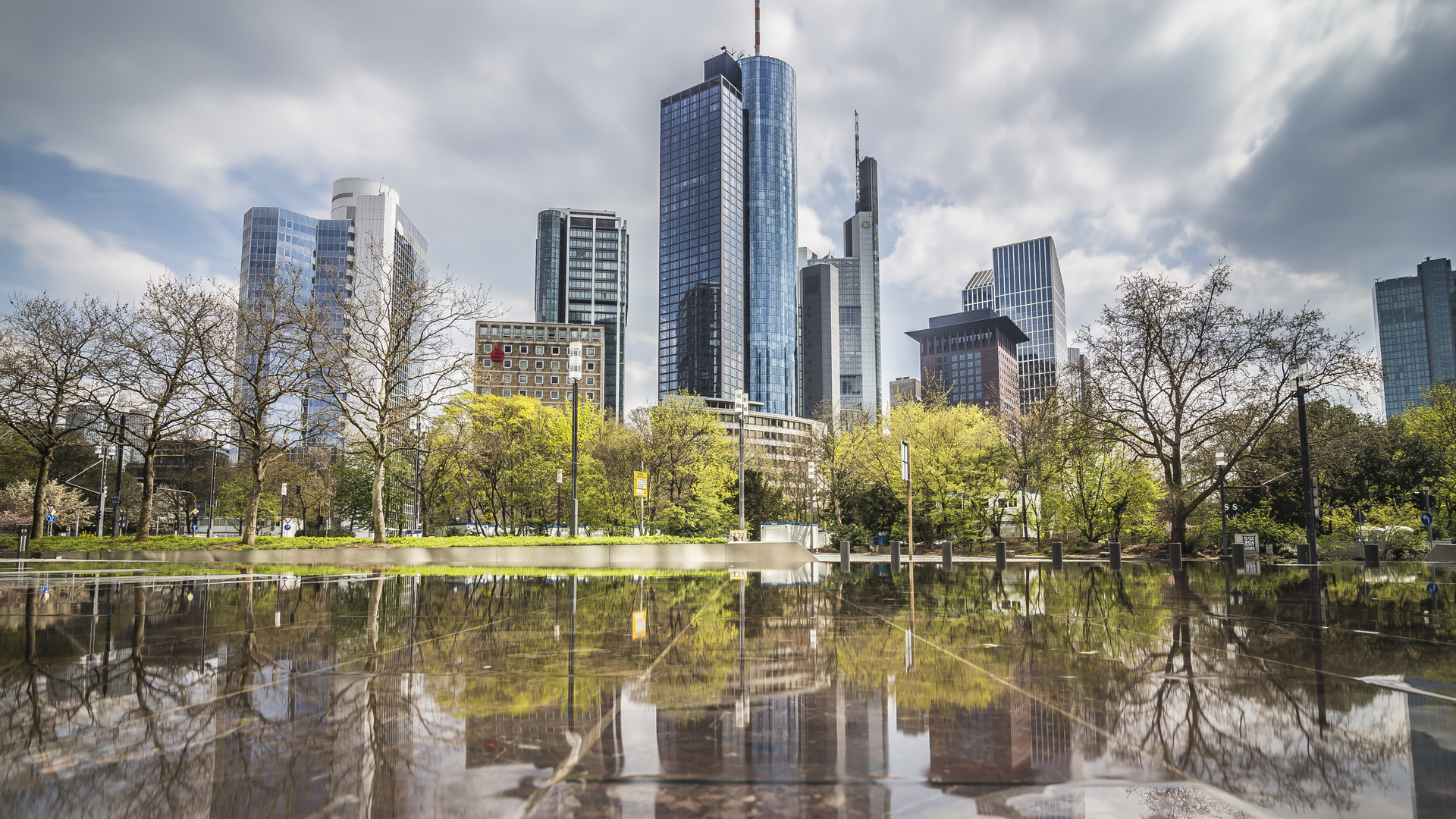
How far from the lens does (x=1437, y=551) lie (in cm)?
3459

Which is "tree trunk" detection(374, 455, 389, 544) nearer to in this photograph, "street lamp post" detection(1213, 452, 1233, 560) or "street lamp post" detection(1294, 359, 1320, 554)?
"street lamp post" detection(1294, 359, 1320, 554)

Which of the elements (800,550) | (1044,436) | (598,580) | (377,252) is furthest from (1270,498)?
(377,252)

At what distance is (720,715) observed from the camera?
507cm

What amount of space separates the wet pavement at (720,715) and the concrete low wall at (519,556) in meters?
17.6

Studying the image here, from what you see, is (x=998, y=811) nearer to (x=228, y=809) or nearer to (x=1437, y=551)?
(x=228, y=809)

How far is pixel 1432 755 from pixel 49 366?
1912 inches

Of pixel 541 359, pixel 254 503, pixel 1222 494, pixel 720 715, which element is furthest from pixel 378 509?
pixel 541 359

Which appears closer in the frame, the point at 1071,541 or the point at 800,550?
the point at 800,550

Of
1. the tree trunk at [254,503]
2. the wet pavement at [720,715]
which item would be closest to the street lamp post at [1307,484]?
the wet pavement at [720,715]

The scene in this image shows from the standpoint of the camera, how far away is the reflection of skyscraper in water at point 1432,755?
141 inches

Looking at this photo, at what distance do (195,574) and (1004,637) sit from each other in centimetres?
2129

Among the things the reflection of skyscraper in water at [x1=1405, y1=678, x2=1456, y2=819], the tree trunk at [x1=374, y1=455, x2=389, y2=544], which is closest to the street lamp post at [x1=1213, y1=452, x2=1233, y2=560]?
the reflection of skyscraper in water at [x1=1405, y1=678, x2=1456, y2=819]

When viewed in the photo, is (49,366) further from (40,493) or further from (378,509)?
(378,509)

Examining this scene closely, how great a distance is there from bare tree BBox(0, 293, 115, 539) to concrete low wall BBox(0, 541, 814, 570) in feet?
29.8
